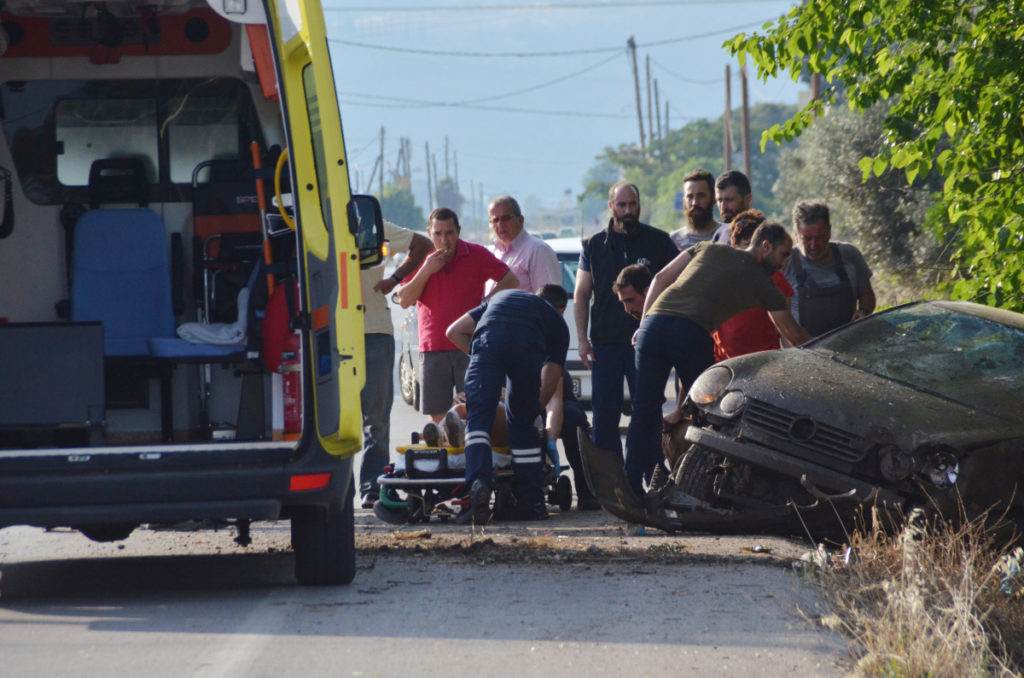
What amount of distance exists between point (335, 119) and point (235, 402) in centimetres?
205

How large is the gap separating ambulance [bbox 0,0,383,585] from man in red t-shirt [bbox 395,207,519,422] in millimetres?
1807

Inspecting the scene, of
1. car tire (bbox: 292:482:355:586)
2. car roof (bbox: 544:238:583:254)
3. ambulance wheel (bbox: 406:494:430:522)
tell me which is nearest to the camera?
car tire (bbox: 292:482:355:586)

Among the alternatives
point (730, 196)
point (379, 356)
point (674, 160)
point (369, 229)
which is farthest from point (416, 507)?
point (674, 160)

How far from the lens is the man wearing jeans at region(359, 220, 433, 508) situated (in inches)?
355

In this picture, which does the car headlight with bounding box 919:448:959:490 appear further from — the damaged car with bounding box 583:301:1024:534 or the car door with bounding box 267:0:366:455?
the car door with bounding box 267:0:366:455

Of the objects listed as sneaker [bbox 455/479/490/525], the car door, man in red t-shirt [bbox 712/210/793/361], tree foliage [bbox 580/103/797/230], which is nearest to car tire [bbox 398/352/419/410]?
man in red t-shirt [bbox 712/210/793/361]

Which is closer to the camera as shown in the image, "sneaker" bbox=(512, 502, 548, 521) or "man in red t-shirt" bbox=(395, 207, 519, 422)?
"sneaker" bbox=(512, 502, 548, 521)

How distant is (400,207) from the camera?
136 metres

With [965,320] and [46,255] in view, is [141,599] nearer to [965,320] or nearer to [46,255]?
[46,255]

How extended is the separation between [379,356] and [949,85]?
3889 millimetres

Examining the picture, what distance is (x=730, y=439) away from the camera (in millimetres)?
6730

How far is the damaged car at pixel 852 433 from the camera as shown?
6.21 m

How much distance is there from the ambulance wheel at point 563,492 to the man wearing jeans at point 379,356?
1.15m

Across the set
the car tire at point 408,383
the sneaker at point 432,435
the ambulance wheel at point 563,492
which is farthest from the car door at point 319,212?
the car tire at point 408,383
